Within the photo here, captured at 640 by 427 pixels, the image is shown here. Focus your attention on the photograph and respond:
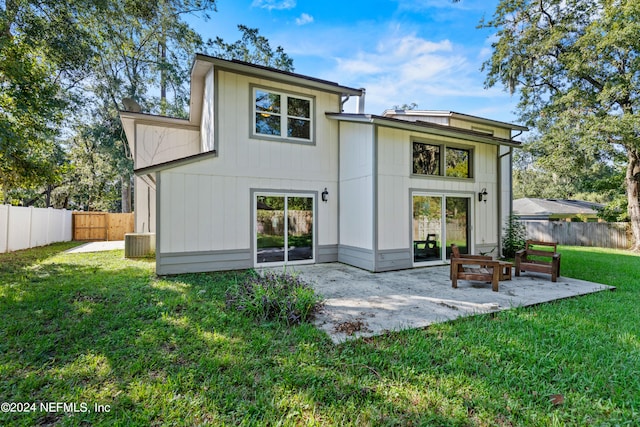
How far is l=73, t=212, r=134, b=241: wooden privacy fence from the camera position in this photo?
15.3 m

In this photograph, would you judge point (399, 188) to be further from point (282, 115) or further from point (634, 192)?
point (634, 192)

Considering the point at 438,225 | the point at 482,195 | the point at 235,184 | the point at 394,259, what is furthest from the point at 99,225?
the point at 482,195

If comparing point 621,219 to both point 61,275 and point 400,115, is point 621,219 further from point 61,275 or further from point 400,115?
point 61,275

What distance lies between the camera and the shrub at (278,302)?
3.92 m

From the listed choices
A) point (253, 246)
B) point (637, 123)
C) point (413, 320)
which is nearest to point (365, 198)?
point (253, 246)

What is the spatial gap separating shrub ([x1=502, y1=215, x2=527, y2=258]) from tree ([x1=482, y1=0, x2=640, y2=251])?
→ 5591 millimetres

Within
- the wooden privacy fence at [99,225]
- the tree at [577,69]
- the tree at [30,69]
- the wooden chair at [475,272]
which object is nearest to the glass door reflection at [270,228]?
the wooden chair at [475,272]

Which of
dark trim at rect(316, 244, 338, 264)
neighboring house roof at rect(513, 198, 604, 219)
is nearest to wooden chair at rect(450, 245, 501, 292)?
dark trim at rect(316, 244, 338, 264)

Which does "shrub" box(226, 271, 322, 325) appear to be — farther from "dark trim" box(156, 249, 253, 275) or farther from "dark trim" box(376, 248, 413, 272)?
"dark trim" box(376, 248, 413, 272)

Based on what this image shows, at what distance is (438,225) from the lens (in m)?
8.09

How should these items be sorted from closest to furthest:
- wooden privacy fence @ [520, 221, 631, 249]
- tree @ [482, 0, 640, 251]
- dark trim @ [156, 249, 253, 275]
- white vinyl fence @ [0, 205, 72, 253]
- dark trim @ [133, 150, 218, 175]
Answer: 1. dark trim @ [133, 150, 218, 175]
2. dark trim @ [156, 249, 253, 275]
3. white vinyl fence @ [0, 205, 72, 253]
4. tree @ [482, 0, 640, 251]
5. wooden privacy fence @ [520, 221, 631, 249]

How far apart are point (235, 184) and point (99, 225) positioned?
12831 mm

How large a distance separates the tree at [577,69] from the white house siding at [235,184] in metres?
11.0

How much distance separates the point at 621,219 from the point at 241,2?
20502mm
